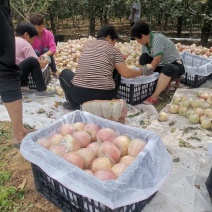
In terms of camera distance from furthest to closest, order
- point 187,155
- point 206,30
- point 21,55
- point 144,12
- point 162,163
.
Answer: point 144,12
point 206,30
point 21,55
point 187,155
point 162,163

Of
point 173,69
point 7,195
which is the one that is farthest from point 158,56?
point 7,195

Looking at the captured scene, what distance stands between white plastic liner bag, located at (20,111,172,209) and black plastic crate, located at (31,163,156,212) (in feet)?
0.41

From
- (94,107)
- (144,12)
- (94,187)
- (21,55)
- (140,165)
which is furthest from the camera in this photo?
(144,12)

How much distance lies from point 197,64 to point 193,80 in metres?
0.52

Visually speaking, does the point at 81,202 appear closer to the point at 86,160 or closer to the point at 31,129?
the point at 86,160

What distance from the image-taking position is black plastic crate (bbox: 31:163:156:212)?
1.37 metres

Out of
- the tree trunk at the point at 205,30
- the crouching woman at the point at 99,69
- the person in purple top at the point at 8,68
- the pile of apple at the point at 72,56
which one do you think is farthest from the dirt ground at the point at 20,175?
the tree trunk at the point at 205,30

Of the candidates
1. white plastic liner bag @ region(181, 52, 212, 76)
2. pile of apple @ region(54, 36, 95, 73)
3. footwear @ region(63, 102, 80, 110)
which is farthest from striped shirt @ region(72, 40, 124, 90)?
pile of apple @ region(54, 36, 95, 73)

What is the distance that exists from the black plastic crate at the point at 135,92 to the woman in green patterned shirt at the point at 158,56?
81 millimetres

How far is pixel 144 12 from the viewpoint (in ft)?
33.9

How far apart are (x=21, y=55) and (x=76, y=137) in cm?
206

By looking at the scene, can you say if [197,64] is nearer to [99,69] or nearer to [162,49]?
[162,49]

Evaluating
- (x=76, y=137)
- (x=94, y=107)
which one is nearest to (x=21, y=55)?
(x=94, y=107)

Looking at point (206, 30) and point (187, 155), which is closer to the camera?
point (187, 155)
